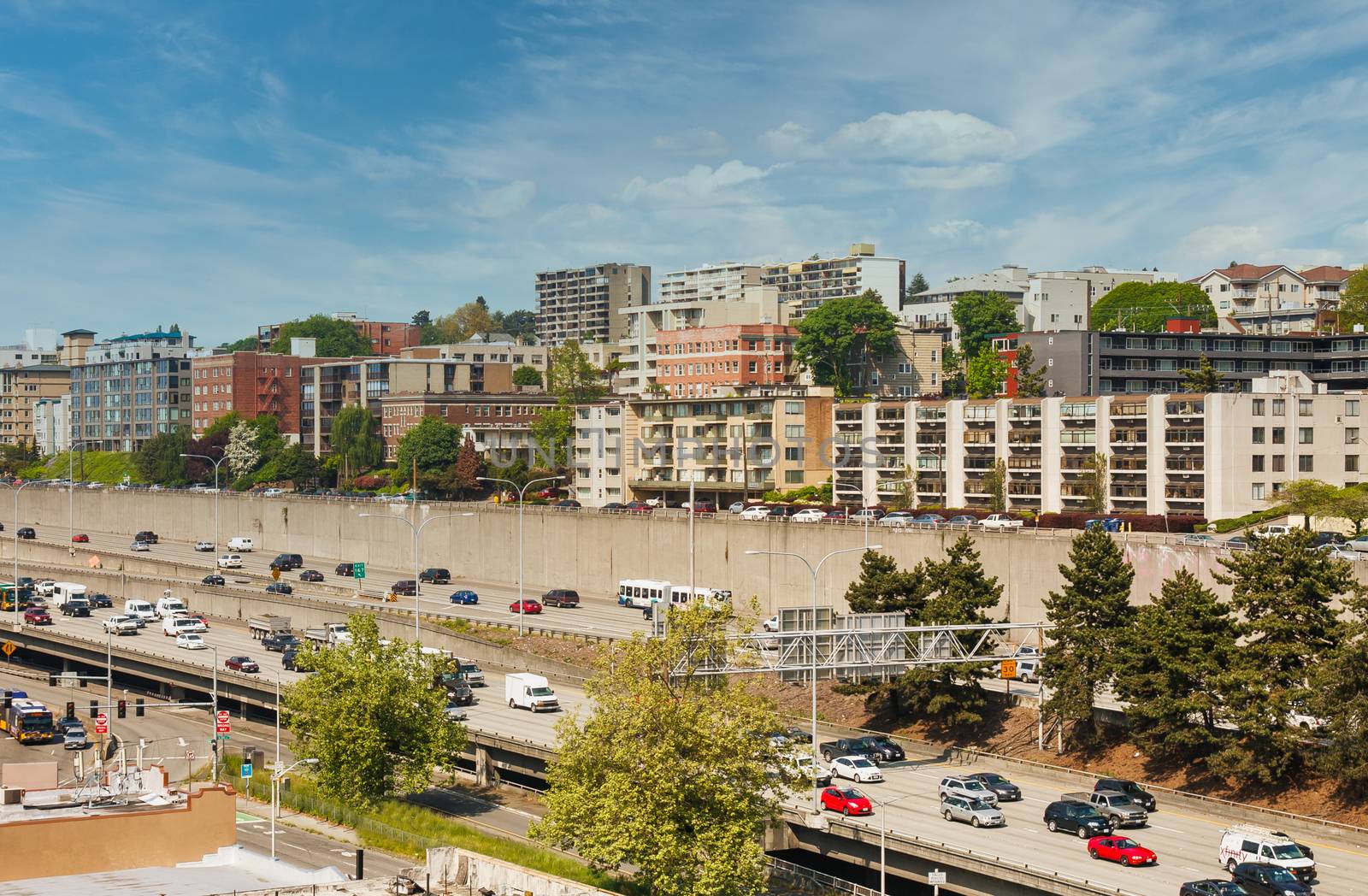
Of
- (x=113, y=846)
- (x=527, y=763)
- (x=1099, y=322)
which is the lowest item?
(x=527, y=763)

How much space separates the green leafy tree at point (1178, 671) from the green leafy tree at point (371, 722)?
28.9 meters

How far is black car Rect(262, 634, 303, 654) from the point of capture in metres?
98.3

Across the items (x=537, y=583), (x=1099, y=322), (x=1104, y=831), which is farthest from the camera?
(x=1099, y=322)

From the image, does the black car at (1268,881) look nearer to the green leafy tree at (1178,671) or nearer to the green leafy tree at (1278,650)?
the green leafy tree at (1278,650)

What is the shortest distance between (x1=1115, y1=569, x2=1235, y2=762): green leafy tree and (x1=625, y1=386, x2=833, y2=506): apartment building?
2987 inches

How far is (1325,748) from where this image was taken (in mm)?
53594

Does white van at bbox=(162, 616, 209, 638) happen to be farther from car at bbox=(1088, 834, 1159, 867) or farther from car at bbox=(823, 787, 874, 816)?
car at bbox=(1088, 834, 1159, 867)

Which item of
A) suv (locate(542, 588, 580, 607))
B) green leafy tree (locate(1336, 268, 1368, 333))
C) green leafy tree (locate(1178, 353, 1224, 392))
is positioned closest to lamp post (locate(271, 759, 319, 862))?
suv (locate(542, 588, 580, 607))

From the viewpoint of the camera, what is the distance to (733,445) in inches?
5541

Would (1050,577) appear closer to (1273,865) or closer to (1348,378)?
(1273,865)

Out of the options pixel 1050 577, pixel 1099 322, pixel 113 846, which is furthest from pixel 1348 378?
pixel 113 846

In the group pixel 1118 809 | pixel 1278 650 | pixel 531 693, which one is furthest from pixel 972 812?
pixel 531 693

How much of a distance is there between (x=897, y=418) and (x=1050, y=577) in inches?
1875

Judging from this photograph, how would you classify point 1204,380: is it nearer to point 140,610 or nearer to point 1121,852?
point 1121,852
